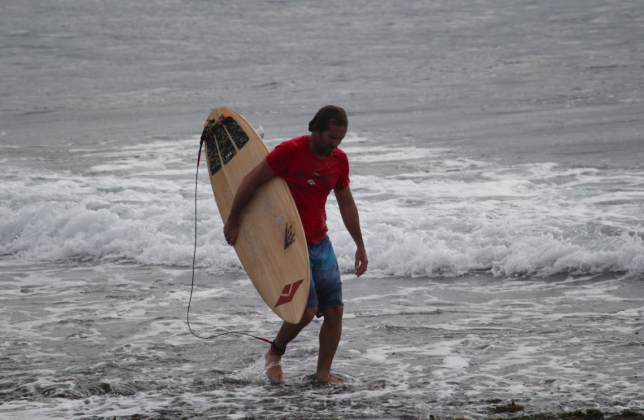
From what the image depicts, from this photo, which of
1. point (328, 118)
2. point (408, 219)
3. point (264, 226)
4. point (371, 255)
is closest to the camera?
point (328, 118)

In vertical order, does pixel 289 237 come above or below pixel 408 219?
above

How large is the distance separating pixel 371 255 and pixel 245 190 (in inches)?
128

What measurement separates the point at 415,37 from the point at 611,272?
79.7 ft

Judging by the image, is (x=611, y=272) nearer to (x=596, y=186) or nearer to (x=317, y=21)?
(x=596, y=186)

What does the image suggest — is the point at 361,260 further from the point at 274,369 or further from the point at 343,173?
the point at 274,369

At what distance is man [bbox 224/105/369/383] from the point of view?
3.36 metres

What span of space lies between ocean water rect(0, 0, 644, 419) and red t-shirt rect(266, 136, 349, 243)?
98 centimetres

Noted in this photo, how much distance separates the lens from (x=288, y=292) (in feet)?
11.8

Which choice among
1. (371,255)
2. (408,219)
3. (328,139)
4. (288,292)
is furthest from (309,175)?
(408,219)

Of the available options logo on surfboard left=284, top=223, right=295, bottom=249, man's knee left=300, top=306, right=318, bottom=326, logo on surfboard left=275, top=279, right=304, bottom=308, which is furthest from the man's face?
man's knee left=300, top=306, right=318, bottom=326

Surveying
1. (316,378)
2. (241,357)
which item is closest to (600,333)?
(316,378)

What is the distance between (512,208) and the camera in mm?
7941

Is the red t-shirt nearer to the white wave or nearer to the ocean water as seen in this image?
the ocean water

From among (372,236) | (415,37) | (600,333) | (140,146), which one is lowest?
(600,333)
